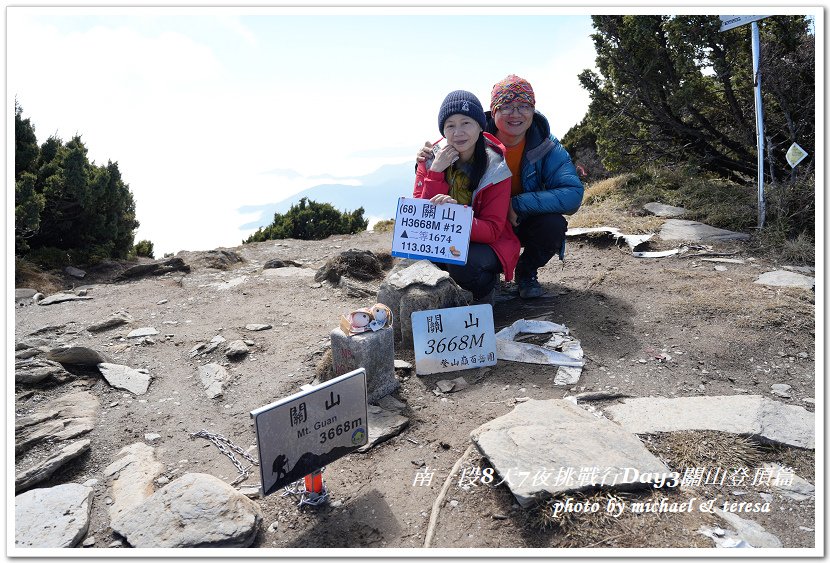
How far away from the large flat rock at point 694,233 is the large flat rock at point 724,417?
3652 mm

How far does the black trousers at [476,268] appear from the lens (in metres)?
4.74

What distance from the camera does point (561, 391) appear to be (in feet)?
12.6

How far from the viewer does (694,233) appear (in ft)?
22.9

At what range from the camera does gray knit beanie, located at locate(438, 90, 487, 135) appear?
169 inches

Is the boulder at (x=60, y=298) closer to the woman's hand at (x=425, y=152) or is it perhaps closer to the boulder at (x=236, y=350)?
the boulder at (x=236, y=350)

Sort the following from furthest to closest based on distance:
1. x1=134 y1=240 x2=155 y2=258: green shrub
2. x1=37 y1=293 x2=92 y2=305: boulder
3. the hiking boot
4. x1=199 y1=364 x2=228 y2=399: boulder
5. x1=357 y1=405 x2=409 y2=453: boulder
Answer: x1=134 y1=240 x2=155 y2=258: green shrub < x1=37 y1=293 x2=92 y2=305: boulder < the hiking boot < x1=199 y1=364 x2=228 y2=399: boulder < x1=357 y1=405 x2=409 y2=453: boulder

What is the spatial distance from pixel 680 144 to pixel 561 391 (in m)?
7.21

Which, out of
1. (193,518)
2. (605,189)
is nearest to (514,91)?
(193,518)

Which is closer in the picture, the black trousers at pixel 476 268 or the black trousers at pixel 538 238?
the black trousers at pixel 476 268

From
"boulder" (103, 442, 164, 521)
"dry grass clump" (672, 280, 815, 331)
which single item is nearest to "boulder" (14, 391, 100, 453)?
"boulder" (103, 442, 164, 521)

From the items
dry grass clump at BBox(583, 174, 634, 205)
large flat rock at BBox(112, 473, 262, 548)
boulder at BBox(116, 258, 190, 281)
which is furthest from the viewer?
dry grass clump at BBox(583, 174, 634, 205)

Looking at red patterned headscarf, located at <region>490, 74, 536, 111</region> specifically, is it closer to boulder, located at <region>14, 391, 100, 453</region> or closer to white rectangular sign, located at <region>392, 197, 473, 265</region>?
white rectangular sign, located at <region>392, 197, 473, 265</region>

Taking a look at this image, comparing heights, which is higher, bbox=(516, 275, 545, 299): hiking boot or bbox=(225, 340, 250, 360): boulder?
bbox=(516, 275, 545, 299): hiking boot

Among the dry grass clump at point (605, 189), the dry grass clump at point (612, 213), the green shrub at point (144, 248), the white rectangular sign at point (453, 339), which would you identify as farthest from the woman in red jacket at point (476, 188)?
the green shrub at point (144, 248)
